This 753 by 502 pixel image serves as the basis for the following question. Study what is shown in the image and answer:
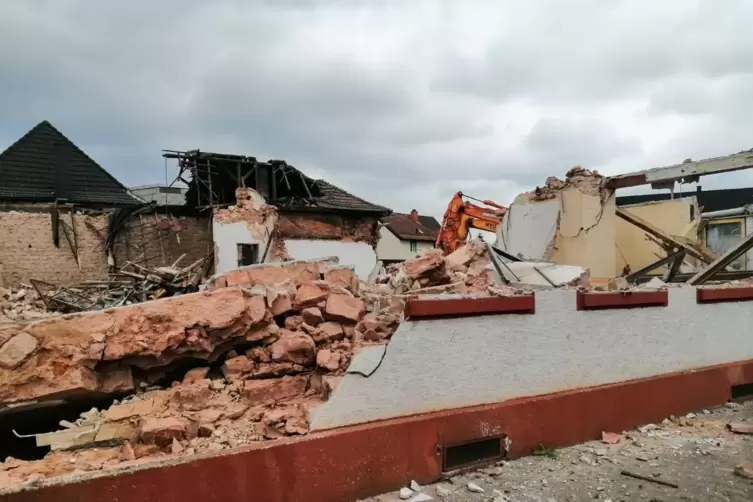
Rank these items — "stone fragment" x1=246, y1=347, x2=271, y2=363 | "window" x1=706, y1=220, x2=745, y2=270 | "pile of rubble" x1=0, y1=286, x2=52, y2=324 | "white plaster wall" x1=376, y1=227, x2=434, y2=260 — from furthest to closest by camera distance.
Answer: "white plaster wall" x1=376, y1=227, x2=434, y2=260, "window" x1=706, y1=220, x2=745, y2=270, "pile of rubble" x1=0, y1=286, x2=52, y2=324, "stone fragment" x1=246, y1=347, x2=271, y2=363

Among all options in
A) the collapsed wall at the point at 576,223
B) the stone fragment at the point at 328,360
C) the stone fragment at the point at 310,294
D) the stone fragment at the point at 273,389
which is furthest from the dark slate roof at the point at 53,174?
the stone fragment at the point at 328,360

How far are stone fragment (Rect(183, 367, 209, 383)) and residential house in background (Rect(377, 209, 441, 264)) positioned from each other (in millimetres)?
32676

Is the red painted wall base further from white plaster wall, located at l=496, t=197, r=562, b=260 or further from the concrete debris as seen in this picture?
white plaster wall, located at l=496, t=197, r=562, b=260

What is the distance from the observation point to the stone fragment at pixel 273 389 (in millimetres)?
4309

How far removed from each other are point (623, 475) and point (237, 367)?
364 centimetres

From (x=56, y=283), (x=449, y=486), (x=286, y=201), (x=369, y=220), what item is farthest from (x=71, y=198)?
(x=449, y=486)

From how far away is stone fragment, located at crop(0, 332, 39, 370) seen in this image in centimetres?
380

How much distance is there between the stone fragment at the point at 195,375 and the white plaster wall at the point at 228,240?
13.7m

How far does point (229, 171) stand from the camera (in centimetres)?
1898

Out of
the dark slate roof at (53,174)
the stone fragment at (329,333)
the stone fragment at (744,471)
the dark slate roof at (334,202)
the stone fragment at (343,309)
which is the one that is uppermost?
the dark slate roof at (53,174)

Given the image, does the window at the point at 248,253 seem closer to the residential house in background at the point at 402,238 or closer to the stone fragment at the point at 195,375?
the stone fragment at the point at 195,375

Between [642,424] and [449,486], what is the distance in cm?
293

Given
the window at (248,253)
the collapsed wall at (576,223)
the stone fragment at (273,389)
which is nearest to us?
the stone fragment at (273,389)

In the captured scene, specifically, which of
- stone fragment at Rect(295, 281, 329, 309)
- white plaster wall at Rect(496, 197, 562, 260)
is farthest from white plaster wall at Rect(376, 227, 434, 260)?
stone fragment at Rect(295, 281, 329, 309)
